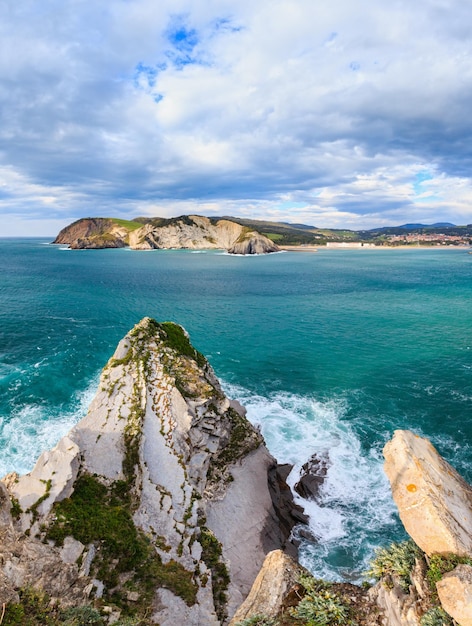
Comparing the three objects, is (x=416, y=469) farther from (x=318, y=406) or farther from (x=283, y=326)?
(x=283, y=326)

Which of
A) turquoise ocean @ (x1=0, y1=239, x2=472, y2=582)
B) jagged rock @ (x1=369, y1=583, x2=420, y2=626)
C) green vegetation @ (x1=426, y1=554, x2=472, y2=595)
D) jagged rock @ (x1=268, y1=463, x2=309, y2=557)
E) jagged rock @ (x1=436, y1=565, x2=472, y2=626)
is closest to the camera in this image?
jagged rock @ (x1=436, y1=565, x2=472, y2=626)

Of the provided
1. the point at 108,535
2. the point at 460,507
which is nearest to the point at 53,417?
the point at 108,535

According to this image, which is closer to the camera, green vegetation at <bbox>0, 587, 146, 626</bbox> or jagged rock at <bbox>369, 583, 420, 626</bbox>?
jagged rock at <bbox>369, 583, 420, 626</bbox>

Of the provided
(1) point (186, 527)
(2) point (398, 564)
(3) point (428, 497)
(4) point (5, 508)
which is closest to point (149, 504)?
(1) point (186, 527)

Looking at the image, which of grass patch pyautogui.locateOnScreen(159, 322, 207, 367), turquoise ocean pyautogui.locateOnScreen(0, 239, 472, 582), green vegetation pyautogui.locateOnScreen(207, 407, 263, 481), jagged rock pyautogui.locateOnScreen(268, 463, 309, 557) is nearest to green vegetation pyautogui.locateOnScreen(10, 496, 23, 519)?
green vegetation pyautogui.locateOnScreen(207, 407, 263, 481)

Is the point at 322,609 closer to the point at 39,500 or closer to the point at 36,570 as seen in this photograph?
the point at 36,570

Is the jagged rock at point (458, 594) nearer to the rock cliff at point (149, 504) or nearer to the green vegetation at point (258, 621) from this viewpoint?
the green vegetation at point (258, 621)

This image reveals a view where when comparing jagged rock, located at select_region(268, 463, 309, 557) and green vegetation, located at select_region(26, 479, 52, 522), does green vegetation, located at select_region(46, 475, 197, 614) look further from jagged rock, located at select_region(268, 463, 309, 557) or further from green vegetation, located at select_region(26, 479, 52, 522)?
jagged rock, located at select_region(268, 463, 309, 557)
